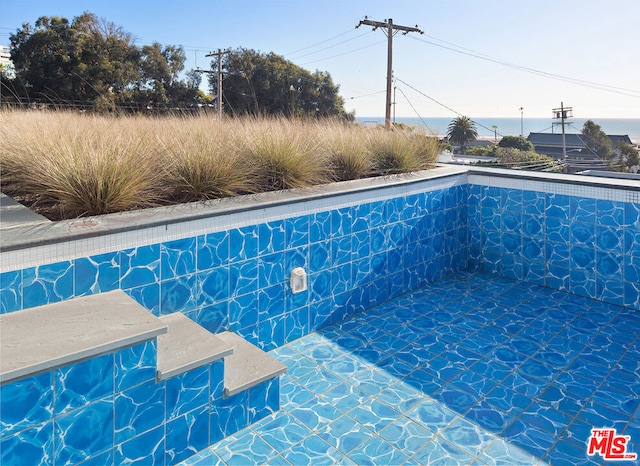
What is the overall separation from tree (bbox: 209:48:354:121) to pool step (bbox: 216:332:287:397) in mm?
22262

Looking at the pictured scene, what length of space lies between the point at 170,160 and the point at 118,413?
190cm

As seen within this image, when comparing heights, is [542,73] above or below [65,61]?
above

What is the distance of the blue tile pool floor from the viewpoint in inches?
88.2

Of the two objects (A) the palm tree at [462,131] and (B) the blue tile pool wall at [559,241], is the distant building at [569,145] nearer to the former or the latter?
(A) the palm tree at [462,131]

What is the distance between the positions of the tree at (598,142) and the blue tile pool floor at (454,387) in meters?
49.1

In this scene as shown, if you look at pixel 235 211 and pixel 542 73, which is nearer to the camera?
pixel 235 211

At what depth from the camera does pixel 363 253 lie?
3857 mm

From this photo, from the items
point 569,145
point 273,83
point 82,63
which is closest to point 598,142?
point 569,145

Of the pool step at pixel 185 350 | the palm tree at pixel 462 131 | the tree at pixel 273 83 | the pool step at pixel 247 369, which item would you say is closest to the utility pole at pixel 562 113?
the tree at pixel 273 83

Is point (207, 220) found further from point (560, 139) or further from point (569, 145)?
point (560, 139)

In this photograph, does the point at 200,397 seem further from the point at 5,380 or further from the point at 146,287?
the point at 5,380

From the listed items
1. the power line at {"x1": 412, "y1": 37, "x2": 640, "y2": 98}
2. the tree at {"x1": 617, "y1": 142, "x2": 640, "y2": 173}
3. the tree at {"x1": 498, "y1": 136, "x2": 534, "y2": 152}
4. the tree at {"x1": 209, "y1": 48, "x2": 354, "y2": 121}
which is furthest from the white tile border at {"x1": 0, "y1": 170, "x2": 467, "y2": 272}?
the tree at {"x1": 617, "y1": 142, "x2": 640, "y2": 173}

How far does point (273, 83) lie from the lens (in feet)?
84.3

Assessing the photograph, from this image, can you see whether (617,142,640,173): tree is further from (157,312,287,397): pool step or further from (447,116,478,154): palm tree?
(157,312,287,397): pool step
